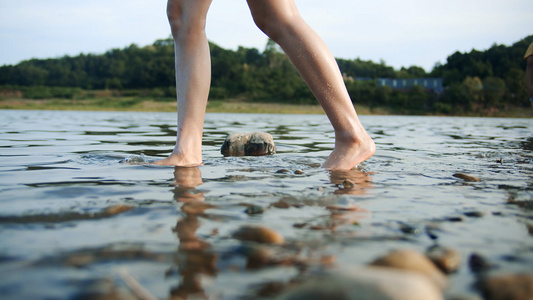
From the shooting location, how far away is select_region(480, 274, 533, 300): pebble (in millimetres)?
715

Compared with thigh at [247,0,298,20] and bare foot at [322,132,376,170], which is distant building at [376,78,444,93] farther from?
thigh at [247,0,298,20]

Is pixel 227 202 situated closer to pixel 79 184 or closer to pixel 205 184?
pixel 205 184

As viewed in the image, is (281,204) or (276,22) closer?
(281,204)

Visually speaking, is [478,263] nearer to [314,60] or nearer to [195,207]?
[195,207]

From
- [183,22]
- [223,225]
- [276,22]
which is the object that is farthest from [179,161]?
[223,225]

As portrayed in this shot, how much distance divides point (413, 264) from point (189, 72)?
211 centimetres

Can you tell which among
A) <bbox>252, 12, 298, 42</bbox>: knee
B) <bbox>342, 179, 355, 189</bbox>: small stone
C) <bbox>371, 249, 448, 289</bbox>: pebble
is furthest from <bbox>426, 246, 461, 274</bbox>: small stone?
<bbox>252, 12, 298, 42</bbox>: knee

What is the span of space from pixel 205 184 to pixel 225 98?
55283 mm

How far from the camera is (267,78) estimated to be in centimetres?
6494

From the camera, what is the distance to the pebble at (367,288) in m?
0.65

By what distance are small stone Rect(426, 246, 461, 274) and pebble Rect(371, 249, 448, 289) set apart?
2 centimetres

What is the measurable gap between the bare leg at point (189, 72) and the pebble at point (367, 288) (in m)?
1.94

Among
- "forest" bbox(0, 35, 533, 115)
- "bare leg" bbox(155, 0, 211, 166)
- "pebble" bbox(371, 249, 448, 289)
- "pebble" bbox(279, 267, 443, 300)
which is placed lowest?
"pebble" bbox(371, 249, 448, 289)

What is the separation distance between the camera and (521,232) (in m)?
1.09
